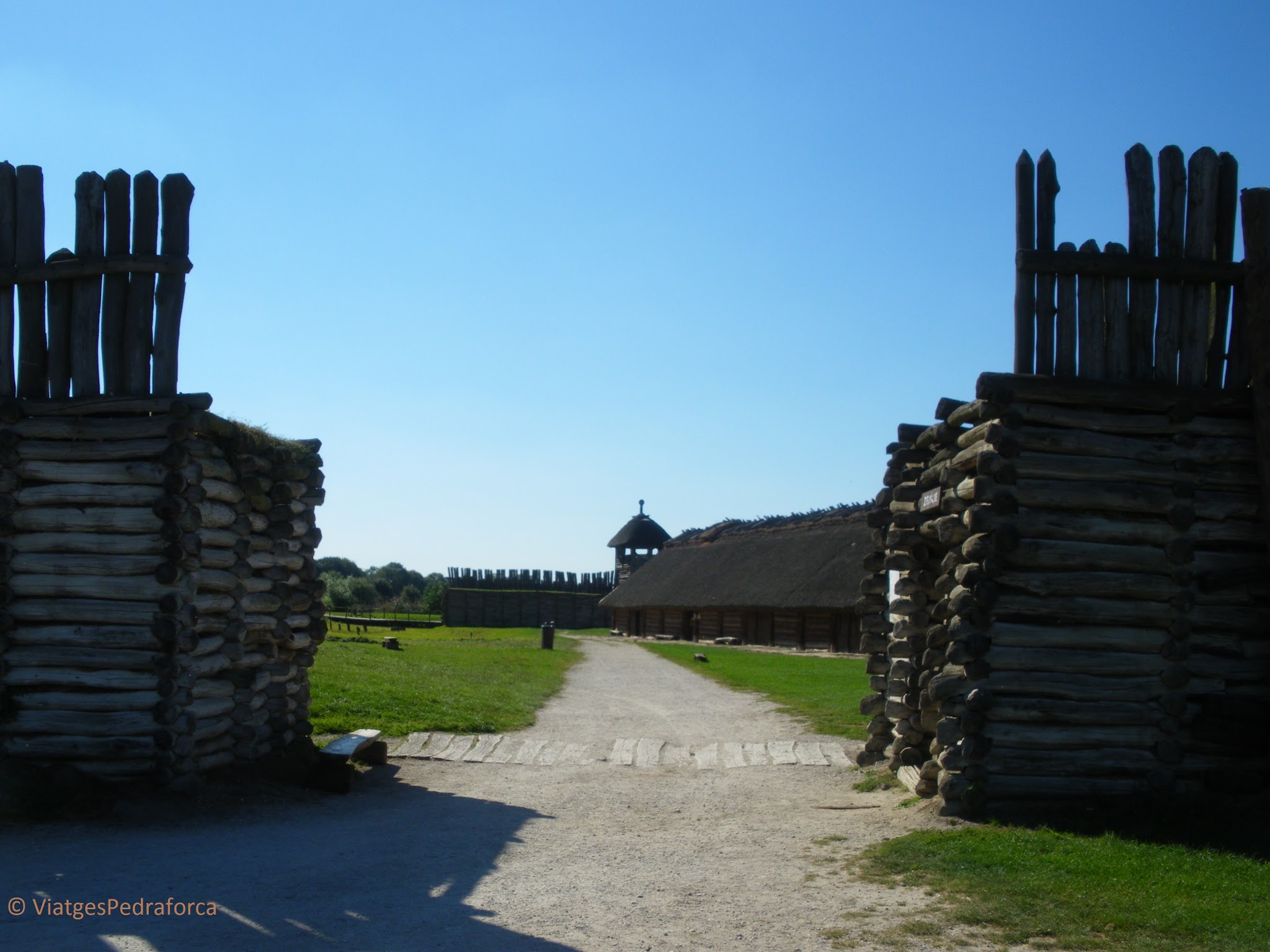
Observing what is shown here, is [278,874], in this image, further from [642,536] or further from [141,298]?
[642,536]

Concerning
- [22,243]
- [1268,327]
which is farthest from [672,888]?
[22,243]

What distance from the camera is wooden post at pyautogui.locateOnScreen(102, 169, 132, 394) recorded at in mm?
10656

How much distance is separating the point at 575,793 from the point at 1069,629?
5.68 metres

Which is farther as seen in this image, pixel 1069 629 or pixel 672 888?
pixel 1069 629

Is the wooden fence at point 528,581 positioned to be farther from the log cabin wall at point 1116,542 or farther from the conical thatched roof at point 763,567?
the log cabin wall at point 1116,542

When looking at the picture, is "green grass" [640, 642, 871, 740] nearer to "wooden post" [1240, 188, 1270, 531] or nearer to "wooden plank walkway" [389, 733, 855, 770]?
"wooden plank walkway" [389, 733, 855, 770]

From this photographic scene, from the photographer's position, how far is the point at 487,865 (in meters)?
8.60

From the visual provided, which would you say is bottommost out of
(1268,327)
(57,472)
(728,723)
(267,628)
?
(728,723)

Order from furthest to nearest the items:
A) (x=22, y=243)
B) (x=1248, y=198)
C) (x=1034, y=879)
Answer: (x=22, y=243) → (x=1248, y=198) → (x=1034, y=879)

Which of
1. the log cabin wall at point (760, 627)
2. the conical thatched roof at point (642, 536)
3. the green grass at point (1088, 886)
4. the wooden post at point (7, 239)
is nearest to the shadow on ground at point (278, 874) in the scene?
the green grass at point (1088, 886)

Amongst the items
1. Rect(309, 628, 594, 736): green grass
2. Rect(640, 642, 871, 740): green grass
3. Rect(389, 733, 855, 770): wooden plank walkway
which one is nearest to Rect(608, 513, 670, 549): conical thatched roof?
Rect(640, 642, 871, 740): green grass

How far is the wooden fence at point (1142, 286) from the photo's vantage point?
10.1m

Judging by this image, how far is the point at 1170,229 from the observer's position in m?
10.3

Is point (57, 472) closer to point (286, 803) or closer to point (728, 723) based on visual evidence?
point (286, 803)
